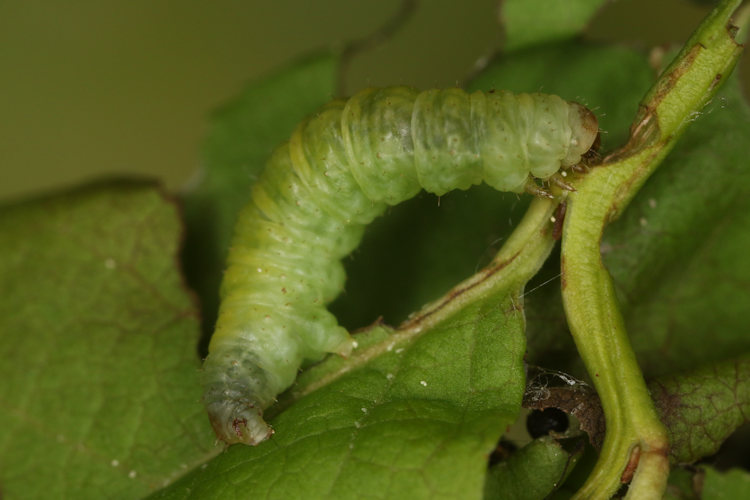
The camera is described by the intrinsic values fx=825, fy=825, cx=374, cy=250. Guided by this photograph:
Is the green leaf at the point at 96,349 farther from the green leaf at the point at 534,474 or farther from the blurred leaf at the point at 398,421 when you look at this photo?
the green leaf at the point at 534,474

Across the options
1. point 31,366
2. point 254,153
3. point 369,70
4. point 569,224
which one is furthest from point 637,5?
point 31,366

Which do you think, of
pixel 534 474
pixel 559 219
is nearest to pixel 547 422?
pixel 534 474

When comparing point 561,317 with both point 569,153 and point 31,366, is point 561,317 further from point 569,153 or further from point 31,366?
point 31,366

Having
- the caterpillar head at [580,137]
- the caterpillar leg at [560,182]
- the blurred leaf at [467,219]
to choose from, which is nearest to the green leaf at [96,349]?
the blurred leaf at [467,219]

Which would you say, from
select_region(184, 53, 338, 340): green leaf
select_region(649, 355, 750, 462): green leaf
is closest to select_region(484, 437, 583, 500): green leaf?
select_region(649, 355, 750, 462): green leaf

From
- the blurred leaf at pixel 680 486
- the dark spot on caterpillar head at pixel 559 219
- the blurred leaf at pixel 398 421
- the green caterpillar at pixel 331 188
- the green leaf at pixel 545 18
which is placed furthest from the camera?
the green leaf at pixel 545 18

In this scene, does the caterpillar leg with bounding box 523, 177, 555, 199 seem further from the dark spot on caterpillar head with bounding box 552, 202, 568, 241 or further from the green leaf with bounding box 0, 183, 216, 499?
the green leaf with bounding box 0, 183, 216, 499
